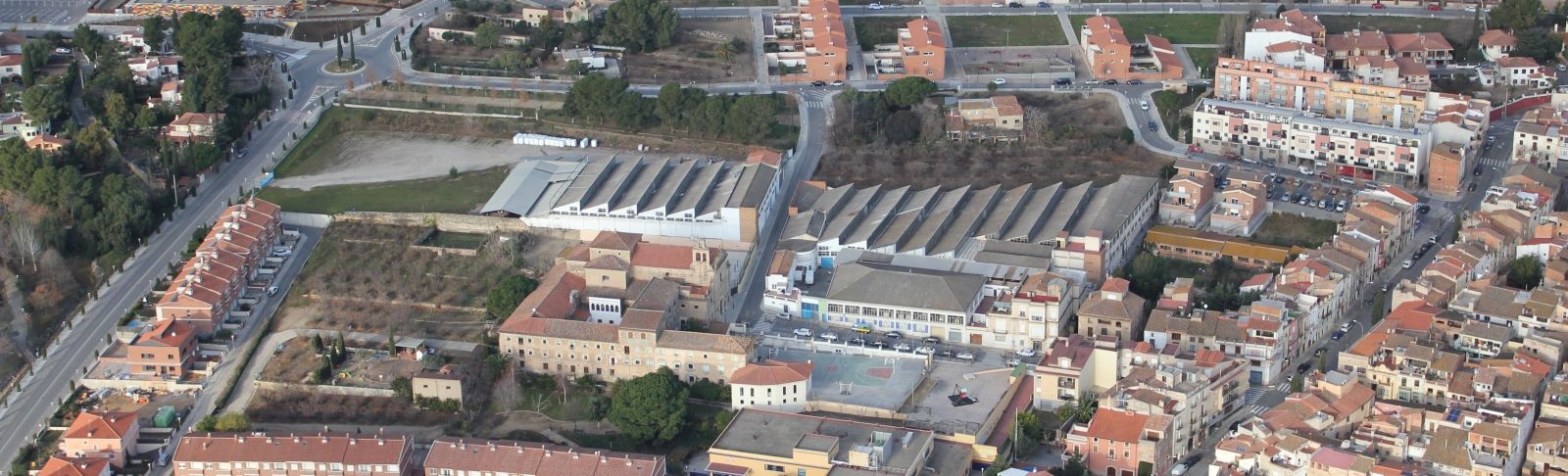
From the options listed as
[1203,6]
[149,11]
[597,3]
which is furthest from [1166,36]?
[149,11]

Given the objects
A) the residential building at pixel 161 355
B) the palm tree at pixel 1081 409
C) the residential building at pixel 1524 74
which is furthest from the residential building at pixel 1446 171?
the residential building at pixel 161 355

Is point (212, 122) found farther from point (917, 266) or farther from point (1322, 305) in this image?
point (1322, 305)

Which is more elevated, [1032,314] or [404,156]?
[404,156]

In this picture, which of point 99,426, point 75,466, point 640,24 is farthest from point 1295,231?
point 75,466

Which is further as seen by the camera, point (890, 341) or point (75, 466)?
point (890, 341)

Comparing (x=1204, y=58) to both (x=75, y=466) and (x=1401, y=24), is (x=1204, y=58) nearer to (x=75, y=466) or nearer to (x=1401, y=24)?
(x=1401, y=24)

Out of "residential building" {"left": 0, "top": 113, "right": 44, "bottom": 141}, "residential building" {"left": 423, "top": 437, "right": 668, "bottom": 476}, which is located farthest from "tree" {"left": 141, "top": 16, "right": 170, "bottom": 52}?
"residential building" {"left": 423, "top": 437, "right": 668, "bottom": 476}

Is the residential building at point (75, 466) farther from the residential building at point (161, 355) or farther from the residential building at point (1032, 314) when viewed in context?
the residential building at point (1032, 314)

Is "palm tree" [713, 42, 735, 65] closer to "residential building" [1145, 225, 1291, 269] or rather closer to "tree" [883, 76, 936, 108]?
"tree" [883, 76, 936, 108]

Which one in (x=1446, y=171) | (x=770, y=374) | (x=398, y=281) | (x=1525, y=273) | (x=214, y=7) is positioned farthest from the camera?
(x=214, y=7)
